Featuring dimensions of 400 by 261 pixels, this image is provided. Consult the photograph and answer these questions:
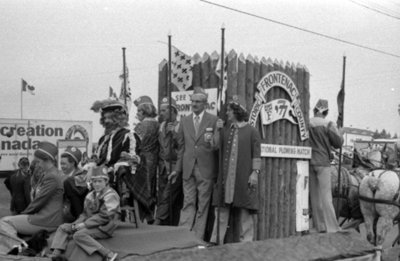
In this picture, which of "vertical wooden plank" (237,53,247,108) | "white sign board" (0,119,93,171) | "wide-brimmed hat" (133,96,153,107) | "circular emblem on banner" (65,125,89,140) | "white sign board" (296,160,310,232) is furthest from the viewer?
"circular emblem on banner" (65,125,89,140)

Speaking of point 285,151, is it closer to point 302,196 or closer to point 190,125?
point 302,196

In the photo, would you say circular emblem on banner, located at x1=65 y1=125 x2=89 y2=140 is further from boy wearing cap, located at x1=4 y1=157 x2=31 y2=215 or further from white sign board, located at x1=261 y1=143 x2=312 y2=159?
white sign board, located at x1=261 y1=143 x2=312 y2=159

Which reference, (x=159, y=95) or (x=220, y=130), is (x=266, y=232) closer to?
(x=220, y=130)

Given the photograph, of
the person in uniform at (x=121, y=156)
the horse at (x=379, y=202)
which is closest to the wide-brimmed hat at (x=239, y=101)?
the person in uniform at (x=121, y=156)

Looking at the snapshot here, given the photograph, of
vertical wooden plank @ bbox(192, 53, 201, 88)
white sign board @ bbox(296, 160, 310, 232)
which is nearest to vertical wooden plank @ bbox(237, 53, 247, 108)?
vertical wooden plank @ bbox(192, 53, 201, 88)

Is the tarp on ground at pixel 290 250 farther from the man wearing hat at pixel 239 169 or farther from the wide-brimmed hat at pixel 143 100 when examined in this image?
the wide-brimmed hat at pixel 143 100

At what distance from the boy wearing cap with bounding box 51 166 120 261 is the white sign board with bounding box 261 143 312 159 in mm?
3088

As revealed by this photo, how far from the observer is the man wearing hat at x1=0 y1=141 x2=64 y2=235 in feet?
19.0

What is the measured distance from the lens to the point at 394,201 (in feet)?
29.5

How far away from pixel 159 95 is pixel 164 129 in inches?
30.7

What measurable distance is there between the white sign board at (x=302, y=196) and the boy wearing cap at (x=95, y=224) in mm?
3866

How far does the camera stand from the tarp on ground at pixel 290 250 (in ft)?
17.0

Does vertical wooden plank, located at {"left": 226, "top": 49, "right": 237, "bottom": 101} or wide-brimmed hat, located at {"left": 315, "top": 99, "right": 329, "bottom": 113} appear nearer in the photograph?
vertical wooden plank, located at {"left": 226, "top": 49, "right": 237, "bottom": 101}

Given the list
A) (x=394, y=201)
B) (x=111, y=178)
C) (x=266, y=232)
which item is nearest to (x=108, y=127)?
(x=111, y=178)
